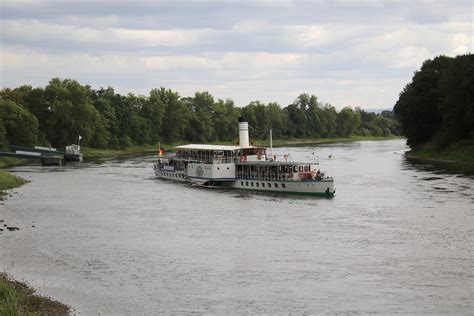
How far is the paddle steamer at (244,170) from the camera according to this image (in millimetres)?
82250

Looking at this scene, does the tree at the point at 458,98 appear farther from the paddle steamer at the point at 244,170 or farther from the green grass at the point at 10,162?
the green grass at the point at 10,162

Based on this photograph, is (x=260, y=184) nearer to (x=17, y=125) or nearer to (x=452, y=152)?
(x=452, y=152)

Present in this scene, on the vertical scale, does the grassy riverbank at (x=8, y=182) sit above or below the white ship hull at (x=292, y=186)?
above

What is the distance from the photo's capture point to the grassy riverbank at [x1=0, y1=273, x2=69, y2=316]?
32.4 m

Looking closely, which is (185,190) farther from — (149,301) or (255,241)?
(149,301)

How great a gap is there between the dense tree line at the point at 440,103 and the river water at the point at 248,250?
3272 cm

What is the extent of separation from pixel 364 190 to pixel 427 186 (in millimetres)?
7424

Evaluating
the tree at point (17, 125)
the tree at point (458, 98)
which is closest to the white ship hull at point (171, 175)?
the tree at point (458, 98)

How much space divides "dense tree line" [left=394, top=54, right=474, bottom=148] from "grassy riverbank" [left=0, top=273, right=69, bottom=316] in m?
89.8

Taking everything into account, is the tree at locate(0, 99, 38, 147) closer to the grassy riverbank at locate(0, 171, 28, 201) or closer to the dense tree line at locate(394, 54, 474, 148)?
the grassy riverbank at locate(0, 171, 28, 201)

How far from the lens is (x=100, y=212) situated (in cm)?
7019

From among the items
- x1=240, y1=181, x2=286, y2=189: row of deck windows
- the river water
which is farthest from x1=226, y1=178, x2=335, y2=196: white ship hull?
the river water

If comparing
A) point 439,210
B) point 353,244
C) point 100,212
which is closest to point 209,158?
point 100,212

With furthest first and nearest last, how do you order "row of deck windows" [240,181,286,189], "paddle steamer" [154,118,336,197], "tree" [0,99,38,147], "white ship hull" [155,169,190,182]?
"tree" [0,99,38,147]
"white ship hull" [155,169,190,182]
"row of deck windows" [240,181,286,189]
"paddle steamer" [154,118,336,197]
